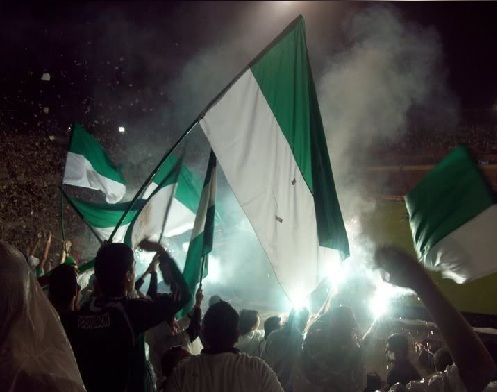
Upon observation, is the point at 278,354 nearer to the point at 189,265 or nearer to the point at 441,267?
the point at 189,265

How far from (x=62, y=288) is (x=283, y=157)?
183 cm

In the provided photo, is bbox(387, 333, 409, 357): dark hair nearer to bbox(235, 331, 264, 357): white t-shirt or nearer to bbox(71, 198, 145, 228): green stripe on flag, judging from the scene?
bbox(235, 331, 264, 357): white t-shirt

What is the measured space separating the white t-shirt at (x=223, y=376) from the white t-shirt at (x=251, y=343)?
1.56m

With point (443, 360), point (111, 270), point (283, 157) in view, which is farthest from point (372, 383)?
point (111, 270)

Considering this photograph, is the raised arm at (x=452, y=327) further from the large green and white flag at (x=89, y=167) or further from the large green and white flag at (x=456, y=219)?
the large green and white flag at (x=89, y=167)

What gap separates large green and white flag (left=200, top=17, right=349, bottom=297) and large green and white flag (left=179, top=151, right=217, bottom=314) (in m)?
0.22

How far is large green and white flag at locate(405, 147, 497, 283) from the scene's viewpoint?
109 inches

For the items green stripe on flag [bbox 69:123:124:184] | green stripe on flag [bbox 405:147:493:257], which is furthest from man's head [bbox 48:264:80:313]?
green stripe on flag [bbox 69:123:124:184]

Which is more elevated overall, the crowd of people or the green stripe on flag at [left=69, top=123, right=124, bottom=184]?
the green stripe on flag at [left=69, top=123, right=124, bottom=184]

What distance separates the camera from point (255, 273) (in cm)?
1575

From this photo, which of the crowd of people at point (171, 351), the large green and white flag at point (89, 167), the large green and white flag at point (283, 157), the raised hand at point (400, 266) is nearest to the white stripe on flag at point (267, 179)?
the large green and white flag at point (283, 157)

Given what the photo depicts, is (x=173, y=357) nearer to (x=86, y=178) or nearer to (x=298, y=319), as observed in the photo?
(x=298, y=319)

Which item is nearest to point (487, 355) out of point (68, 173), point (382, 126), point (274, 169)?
point (274, 169)

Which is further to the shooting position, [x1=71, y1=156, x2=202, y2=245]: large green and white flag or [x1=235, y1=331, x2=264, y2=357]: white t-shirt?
[x1=71, y1=156, x2=202, y2=245]: large green and white flag
